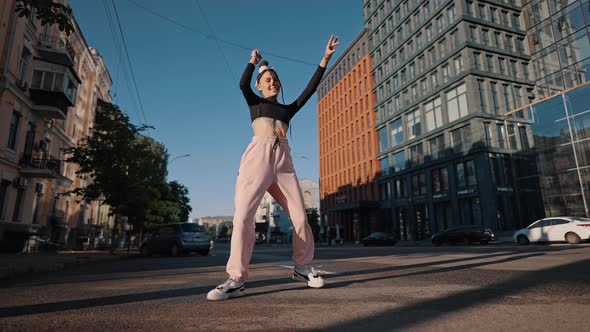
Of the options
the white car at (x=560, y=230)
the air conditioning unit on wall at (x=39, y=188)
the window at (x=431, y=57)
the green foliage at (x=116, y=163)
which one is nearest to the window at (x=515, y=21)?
the window at (x=431, y=57)

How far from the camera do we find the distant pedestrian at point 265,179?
3.16 m

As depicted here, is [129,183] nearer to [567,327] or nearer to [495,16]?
[567,327]

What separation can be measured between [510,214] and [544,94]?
453 inches

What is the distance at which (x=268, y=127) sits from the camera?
3.53 m

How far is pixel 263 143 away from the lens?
3398 millimetres

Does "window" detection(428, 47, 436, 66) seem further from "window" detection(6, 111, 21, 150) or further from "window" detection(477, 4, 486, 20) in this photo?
"window" detection(6, 111, 21, 150)

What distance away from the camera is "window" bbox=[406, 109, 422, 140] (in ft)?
122

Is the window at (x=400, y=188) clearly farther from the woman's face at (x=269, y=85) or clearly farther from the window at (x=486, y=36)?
→ the woman's face at (x=269, y=85)

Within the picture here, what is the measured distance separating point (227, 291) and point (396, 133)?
132 feet

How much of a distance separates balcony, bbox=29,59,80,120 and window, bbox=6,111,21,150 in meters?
1.39

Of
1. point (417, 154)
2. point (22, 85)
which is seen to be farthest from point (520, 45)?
point (22, 85)

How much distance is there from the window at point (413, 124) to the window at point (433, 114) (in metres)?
1.21

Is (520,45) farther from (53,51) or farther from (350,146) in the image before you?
(53,51)

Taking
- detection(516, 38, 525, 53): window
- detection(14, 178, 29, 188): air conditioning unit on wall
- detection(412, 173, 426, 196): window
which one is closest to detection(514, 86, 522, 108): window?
detection(516, 38, 525, 53): window
